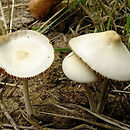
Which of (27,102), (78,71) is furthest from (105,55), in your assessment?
(27,102)

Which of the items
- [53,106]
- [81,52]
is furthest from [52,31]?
[81,52]

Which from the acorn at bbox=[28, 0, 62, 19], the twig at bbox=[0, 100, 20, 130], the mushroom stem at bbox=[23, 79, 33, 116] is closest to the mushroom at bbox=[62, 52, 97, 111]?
the mushroom stem at bbox=[23, 79, 33, 116]

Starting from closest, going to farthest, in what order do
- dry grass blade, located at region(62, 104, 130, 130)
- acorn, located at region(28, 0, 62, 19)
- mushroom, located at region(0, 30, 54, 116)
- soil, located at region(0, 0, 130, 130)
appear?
mushroom, located at region(0, 30, 54, 116)
dry grass blade, located at region(62, 104, 130, 130)
soil, located at region(0, 0, 130, 130)
acorn, located at region(28, 0, 62, 19)

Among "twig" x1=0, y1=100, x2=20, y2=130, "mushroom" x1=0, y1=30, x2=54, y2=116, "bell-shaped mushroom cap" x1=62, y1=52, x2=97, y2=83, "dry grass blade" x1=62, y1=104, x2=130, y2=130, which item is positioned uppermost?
"mushroom" x1=0, y1=30, x2=54, y2=116

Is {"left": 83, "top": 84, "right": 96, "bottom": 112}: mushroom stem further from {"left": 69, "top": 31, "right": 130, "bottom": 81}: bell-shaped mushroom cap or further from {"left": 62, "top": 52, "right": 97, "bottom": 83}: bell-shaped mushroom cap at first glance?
{"left": 69, "top": 31, "right": 130, "bottom": 81}: bell-shaped mushroom cap

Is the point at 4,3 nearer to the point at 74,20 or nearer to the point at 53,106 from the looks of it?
the point at 74,20

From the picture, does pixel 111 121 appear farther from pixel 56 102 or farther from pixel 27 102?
pixel 27 102
